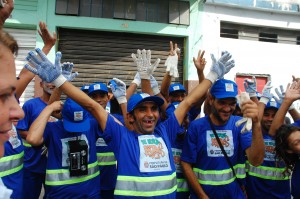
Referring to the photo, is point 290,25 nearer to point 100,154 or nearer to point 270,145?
point 270,145

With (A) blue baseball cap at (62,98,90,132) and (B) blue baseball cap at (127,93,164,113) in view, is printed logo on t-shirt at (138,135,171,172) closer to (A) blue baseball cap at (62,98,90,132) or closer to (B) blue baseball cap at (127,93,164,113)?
(B) blue baseball cap at (127,93,164,113)

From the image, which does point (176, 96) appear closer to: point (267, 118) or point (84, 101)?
point (267, 118)

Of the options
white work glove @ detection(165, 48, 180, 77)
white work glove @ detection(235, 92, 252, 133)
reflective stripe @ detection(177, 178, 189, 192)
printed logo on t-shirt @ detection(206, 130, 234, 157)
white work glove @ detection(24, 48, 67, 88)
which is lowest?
reflective stripe @ detection(177, 178, 189, 192)

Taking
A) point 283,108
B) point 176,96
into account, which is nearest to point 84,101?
point 176,96

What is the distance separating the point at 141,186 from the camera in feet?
6.92

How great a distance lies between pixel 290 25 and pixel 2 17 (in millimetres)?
9693

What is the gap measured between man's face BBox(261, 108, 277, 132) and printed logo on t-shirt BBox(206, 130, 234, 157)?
0.79 meters

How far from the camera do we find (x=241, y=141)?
271 cm

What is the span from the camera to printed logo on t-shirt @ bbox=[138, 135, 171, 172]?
7.12ft

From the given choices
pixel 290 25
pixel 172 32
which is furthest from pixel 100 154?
pixel 290 25

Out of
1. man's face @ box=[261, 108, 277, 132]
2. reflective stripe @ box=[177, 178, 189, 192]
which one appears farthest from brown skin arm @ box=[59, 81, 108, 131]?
man's face @ box=[261, 108, 277, 132]

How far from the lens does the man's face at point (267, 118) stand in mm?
3281

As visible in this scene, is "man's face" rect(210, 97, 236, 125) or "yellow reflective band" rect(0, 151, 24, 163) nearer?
"yellow reflective band" rect(0, 151, 24, 163)

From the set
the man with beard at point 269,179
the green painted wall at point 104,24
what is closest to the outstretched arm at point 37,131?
the man with beard at point 269,179
